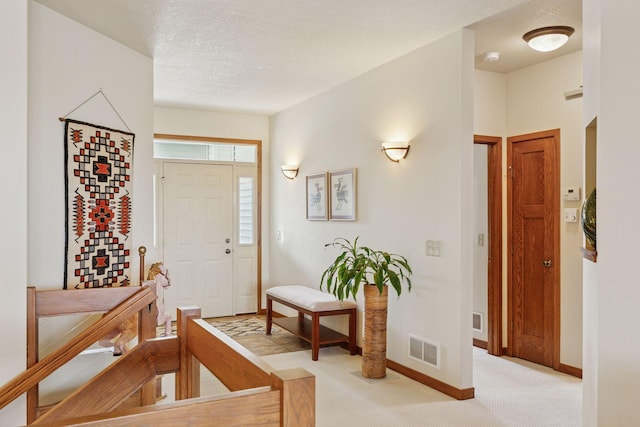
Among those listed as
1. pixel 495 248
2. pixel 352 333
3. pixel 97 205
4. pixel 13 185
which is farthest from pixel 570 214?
pixel 13 185

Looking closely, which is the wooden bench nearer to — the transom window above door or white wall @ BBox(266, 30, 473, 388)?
white wall @ BBox(266, 30, 473, 388)

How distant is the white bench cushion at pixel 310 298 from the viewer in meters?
4.75

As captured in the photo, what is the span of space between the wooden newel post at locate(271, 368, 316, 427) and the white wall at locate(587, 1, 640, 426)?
1326mm

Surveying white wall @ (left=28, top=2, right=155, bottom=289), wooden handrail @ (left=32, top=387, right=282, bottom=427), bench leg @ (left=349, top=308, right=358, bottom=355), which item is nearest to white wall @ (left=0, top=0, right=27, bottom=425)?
white wall @ (left=28, top=2, right=155, bottom=289)

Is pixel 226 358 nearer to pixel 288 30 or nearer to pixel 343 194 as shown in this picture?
pixel 288 30

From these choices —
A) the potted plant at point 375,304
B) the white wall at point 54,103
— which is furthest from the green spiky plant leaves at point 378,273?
the white wall at point 54,103

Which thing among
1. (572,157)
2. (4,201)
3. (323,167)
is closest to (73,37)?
(4,201)

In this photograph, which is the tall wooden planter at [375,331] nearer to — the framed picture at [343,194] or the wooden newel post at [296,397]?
the framed picture at [343,194]

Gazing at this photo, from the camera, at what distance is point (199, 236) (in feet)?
21.5

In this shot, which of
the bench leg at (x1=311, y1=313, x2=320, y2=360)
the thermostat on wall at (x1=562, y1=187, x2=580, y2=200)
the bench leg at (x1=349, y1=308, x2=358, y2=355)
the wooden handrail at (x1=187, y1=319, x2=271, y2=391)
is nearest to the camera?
the wooden handrail at (x1=187, y1=319, x2=271, y2=391)

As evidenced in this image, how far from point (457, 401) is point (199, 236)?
403 centimetres

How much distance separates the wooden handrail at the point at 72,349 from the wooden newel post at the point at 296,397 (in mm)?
1327

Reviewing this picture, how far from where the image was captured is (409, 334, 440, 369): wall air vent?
12.7 ft

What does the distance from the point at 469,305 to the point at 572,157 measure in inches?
63.1
